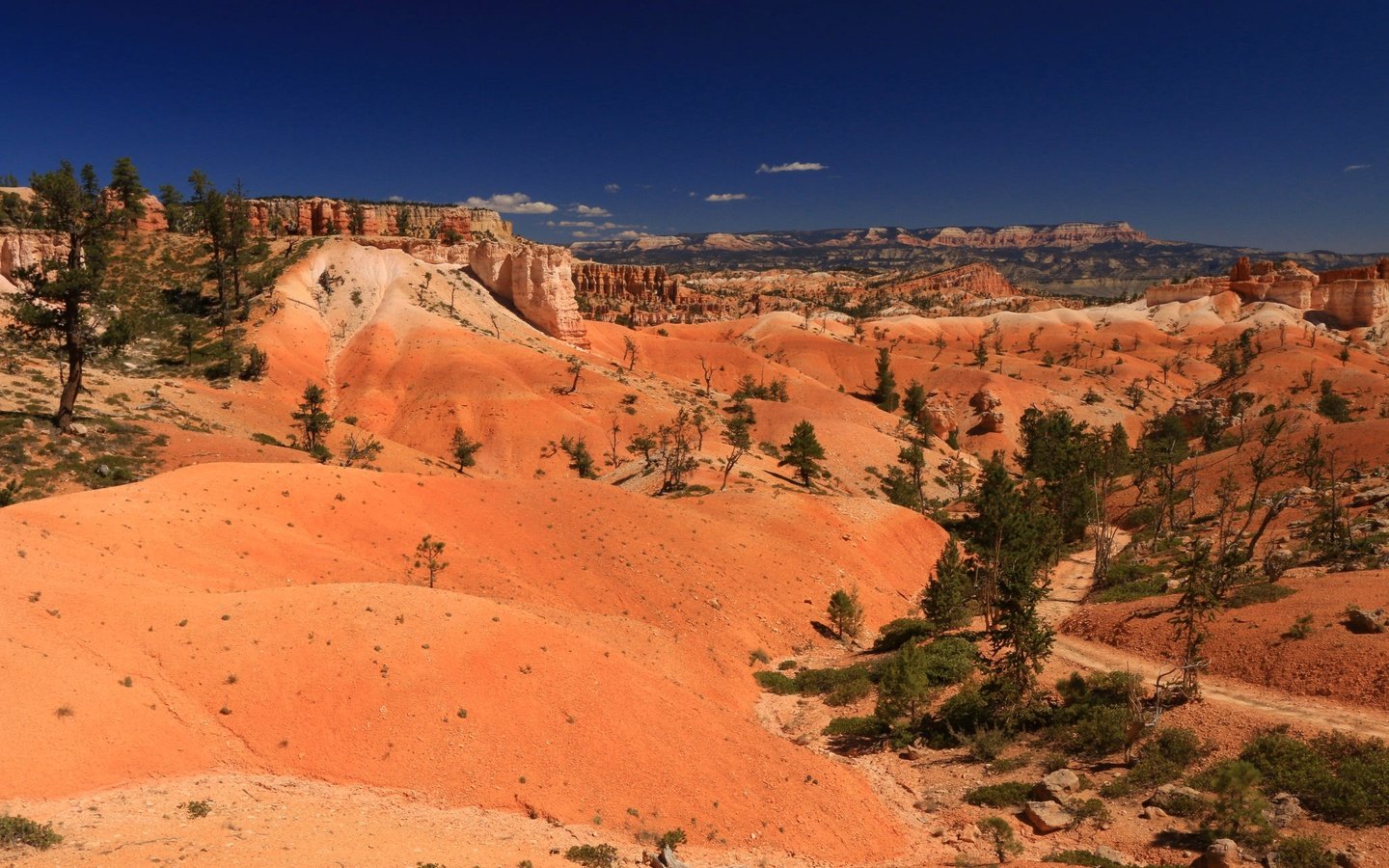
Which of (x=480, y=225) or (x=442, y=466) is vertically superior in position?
(x=480, y=225)

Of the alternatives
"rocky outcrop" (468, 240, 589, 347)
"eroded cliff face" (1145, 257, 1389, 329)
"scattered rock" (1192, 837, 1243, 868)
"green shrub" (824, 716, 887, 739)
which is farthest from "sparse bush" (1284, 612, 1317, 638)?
"eroded cliff face" (1145, 257, 1389, 329)

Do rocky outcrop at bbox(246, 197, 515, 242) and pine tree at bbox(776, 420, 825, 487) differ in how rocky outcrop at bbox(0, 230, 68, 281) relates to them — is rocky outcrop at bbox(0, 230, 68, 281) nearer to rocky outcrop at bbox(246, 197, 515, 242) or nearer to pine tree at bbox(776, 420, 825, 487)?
rocky outcrop at bbox(246, 197, 515, 242)

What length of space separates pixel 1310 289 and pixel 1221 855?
163794mm

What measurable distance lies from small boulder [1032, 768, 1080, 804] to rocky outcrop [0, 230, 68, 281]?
86983 mm

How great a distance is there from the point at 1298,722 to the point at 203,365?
7170cm

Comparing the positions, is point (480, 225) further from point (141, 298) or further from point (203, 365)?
point (203, 365)

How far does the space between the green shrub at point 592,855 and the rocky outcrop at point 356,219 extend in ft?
309

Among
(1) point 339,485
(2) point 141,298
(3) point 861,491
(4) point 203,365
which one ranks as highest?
(2) point 141,298

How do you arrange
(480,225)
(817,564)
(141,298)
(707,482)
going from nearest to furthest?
1. (817,564)
2. (707,482)
3. (141,298)
4. (480,225)

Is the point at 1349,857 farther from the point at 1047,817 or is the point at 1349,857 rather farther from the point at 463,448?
the point at 463,448

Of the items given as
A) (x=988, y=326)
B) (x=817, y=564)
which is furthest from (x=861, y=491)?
(x=988, y=326)

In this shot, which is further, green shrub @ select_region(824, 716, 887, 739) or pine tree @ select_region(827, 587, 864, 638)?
pine tree @ select_region(827, 587, 864, 638)

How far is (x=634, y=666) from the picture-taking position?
21.7 m

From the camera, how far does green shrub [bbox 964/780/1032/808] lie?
19.3m
